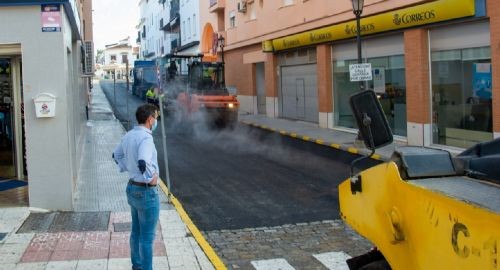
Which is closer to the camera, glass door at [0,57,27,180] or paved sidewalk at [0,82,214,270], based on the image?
paved sidewalk at [0,82,214,270]

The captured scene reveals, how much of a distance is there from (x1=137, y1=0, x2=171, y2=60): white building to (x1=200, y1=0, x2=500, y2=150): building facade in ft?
115

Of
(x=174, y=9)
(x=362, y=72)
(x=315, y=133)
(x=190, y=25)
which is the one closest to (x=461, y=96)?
(x=362, y=72)

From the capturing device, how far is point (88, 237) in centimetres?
780

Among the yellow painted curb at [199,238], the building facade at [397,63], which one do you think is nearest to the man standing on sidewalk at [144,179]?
the yellow painted curb at [199,238]

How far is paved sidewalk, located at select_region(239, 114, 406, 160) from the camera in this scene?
55.6 feet

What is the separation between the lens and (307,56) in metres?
25.5

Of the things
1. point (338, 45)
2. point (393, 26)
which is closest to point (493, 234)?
point (393, 26)

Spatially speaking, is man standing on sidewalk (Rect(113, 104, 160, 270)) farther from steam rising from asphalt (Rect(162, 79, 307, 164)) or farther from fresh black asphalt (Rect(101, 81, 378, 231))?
steam rising from asphalt (Rect(162, 79, 307, 164))

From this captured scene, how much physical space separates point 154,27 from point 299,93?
2031 inches

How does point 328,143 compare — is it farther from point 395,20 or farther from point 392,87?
point 395,20

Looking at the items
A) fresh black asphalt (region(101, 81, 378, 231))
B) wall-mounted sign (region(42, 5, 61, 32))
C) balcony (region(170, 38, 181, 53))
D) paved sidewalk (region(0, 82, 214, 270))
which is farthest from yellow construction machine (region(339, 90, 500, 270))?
balcony (region(170, 38, 181, 53))

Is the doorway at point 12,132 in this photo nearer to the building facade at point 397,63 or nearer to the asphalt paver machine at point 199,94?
the building facade at point 397,63

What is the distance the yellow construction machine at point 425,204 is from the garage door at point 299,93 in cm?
2118

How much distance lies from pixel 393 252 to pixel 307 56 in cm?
2223
